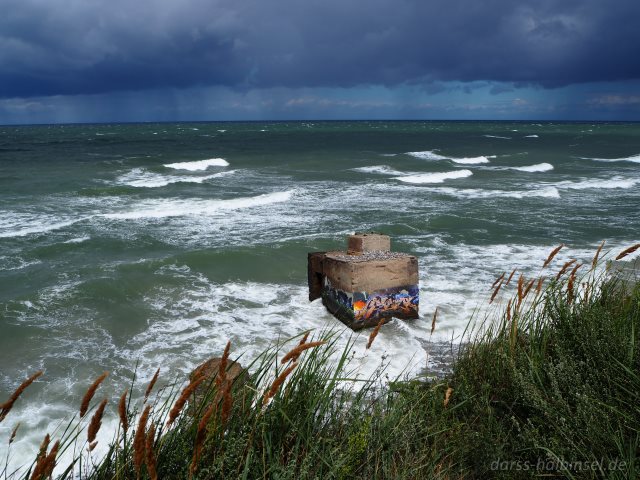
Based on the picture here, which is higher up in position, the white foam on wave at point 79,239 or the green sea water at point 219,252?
the white foam on wave at point 79,239

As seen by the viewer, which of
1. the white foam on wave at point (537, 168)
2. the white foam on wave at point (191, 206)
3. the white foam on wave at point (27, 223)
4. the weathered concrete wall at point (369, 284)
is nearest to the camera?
the weathered concrete wall at point (369, 284)

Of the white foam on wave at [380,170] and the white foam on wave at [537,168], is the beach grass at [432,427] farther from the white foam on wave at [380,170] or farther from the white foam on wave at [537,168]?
the white foam on wave at [537,168]

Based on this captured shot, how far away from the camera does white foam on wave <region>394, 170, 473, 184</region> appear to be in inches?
1163

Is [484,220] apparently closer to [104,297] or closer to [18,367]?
[104,297]

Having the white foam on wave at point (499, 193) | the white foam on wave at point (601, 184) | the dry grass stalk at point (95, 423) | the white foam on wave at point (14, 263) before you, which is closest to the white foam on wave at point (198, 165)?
the white foam on wave at point (499, 193)

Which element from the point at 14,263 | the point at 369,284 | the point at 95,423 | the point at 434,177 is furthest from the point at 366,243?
the point at 434,177

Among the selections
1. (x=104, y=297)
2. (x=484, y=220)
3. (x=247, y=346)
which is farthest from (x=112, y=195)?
(x=247, y=346)

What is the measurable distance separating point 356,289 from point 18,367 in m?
4.97

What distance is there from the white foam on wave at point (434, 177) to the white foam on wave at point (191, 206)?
945cm

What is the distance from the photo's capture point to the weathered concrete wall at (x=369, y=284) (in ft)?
26.1

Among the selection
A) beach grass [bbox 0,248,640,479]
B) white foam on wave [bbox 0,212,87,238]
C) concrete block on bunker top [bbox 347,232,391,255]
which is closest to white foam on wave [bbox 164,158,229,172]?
white foam on wave [bbox 0,212,87,238]

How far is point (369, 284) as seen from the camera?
26.3 ft

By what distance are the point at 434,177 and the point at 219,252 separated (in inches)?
798

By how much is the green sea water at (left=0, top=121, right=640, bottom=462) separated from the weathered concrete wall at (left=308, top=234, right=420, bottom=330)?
0.35 meters
